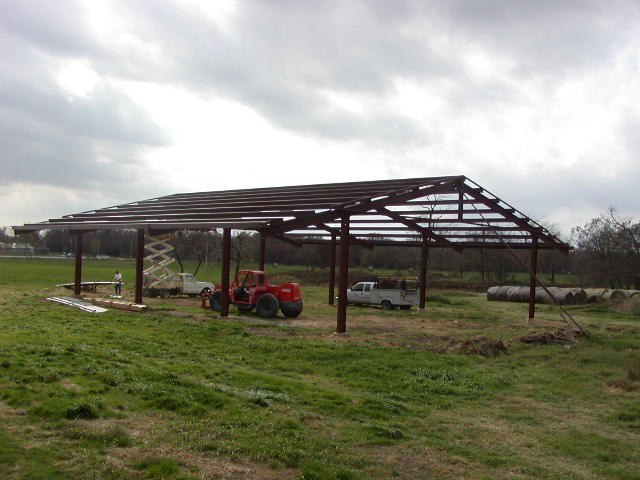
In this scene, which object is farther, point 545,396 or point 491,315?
point 491,315

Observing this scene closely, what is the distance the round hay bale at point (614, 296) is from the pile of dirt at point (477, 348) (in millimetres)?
17899

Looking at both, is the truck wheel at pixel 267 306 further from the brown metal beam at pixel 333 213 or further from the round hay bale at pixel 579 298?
the round hay bale at pixel 579 298

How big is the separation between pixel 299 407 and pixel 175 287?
826 inches

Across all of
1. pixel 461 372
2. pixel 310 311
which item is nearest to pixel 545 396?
pixel 461 372

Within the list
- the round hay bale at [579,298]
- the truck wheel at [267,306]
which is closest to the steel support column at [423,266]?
the truck wheel at [267,306]

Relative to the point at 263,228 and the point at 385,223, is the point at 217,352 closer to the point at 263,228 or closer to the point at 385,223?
the point at 263,228

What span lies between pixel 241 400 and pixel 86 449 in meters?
2.40

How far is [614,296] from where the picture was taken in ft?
94.3

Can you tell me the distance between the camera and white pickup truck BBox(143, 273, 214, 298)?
85.7 ft

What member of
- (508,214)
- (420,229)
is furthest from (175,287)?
(508,214)

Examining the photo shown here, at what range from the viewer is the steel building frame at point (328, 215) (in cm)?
1591

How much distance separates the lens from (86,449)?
5.01 m

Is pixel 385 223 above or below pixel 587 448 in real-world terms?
above

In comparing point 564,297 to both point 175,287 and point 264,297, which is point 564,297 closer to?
point 264,297
